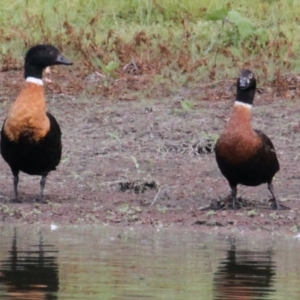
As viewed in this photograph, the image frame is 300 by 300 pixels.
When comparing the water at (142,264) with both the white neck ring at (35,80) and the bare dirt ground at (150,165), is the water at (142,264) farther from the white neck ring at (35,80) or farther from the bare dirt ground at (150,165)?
the white neck ring at (35,80)

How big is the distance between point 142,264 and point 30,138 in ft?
8.29

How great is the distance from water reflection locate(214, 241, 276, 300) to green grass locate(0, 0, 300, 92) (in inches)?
246

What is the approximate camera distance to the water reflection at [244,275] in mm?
6996

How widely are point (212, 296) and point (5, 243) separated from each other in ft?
7.26

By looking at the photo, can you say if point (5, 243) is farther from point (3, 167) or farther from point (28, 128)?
point (3, 167)

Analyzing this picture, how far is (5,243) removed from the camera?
8648 millimetres

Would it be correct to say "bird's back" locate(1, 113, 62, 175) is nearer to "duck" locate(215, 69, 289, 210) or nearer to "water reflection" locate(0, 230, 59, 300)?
"duck" locate(215, 69, 289, 210)

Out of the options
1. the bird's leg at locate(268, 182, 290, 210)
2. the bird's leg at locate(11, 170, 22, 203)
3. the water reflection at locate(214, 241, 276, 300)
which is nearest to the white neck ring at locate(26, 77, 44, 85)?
the bird's leg at locate(11, 170, 22, 203)

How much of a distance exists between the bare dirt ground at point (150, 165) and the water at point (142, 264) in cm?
53

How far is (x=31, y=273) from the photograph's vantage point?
7.56m

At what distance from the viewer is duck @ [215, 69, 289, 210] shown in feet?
32.3

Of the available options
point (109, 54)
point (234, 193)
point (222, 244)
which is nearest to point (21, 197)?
point (234, 193)

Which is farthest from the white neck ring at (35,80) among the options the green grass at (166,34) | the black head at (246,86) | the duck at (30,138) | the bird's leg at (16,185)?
the green grass at (166,34)

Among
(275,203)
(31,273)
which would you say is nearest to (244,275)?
(31,273)
